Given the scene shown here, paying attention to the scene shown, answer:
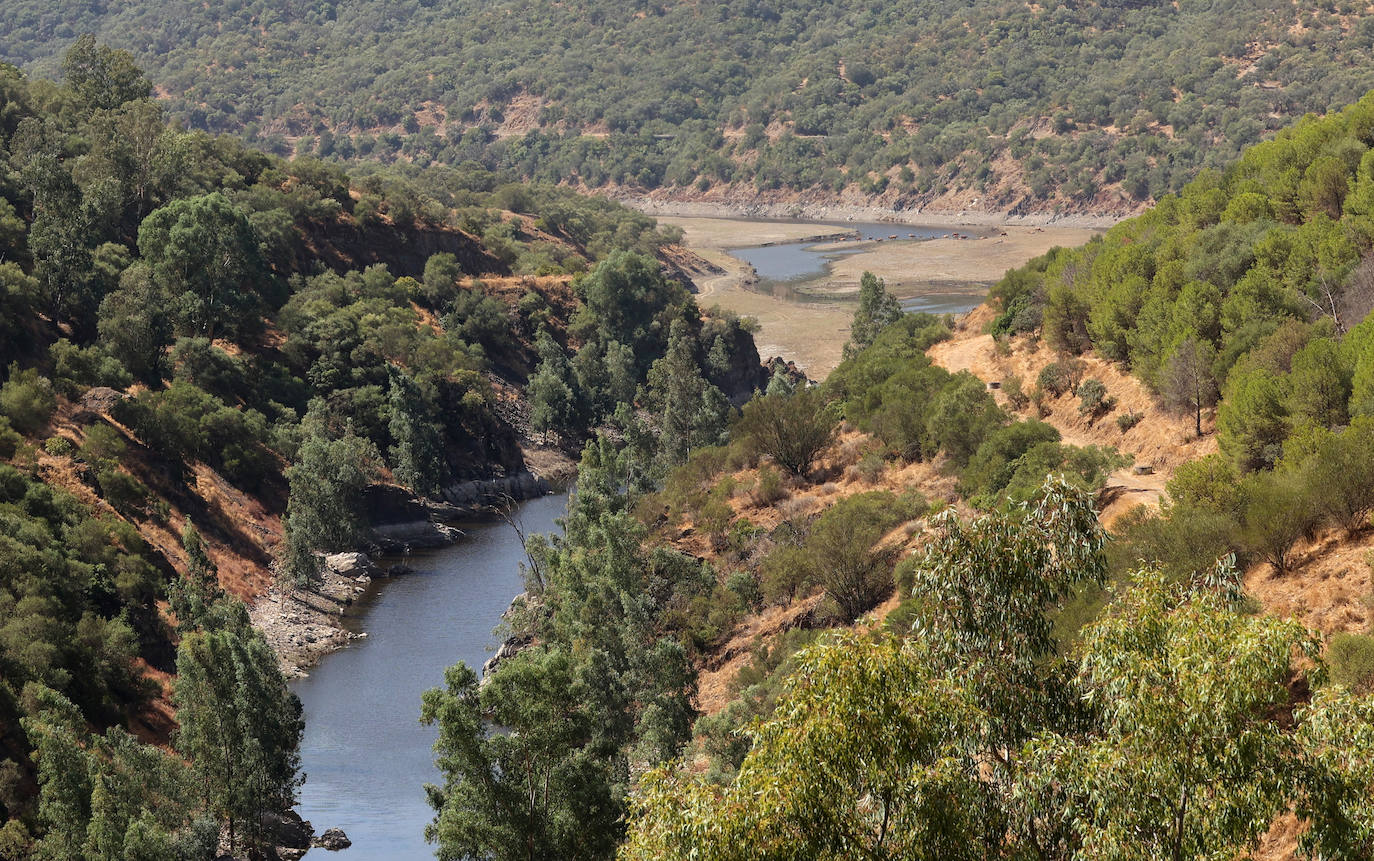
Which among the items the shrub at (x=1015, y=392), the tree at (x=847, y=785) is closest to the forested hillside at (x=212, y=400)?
the shrub at (x=1015, y=392)

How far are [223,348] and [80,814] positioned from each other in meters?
66.1

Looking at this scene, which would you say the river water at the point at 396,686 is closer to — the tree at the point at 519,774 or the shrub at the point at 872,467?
the tree at the point at 519,774

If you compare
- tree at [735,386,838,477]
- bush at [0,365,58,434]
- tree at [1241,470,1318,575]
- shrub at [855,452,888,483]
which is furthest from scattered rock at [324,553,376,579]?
tree at [1241,470,1318,575]

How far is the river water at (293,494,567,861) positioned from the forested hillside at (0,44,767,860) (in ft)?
13.7

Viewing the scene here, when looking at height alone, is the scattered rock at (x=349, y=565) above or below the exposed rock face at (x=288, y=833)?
below

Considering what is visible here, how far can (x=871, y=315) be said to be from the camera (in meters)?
122

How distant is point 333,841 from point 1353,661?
38010 mm

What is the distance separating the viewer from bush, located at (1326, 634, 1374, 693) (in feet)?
100

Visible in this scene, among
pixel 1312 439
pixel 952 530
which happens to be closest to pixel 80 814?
pixel 952 530

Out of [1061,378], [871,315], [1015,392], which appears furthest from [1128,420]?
[871,315]

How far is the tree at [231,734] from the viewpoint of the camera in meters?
50.8

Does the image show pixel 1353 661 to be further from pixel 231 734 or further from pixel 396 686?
pixel 396 686

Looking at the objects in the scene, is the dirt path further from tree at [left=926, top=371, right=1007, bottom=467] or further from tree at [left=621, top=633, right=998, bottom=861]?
tree at [left=621, top=633, right=998, bottom=861]

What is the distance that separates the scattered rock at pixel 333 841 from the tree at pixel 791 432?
110ft
